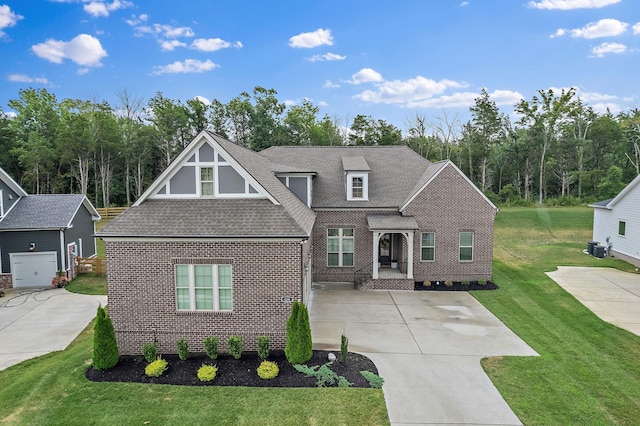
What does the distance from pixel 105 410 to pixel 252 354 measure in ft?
12.4

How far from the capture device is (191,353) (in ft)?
35.8

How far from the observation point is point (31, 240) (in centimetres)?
1994

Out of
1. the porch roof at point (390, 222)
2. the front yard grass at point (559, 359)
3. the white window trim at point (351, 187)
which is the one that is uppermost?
the white window trim at point (351, 187)

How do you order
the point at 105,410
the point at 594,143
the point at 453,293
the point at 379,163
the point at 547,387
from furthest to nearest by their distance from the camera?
the point at 594,143 → the point at 379,163 → the point at 453,293 → the point at 547,387 → the point at 105,410

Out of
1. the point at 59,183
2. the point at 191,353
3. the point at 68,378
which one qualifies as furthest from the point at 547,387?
the point at 59,183

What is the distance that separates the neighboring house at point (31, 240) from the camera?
19688mm

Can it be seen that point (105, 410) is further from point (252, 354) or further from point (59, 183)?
point (59, 183)

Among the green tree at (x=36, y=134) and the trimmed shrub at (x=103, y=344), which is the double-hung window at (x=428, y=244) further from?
the green tree at (x=36, y=134)

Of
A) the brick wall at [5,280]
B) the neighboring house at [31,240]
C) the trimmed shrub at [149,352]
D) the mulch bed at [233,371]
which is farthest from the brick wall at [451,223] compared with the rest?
the brick wall at [5,280]

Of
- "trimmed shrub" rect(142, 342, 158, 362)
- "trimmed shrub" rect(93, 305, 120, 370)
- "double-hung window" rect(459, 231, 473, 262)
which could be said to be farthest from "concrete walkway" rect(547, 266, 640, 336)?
"trimmed shrub" rect(93, 305, 120, 370)

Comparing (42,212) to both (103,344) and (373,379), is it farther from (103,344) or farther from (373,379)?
(373,379)

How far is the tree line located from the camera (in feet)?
149

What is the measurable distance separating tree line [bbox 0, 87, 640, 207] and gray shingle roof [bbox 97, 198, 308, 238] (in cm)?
3949

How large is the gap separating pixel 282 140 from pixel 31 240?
112 ft
